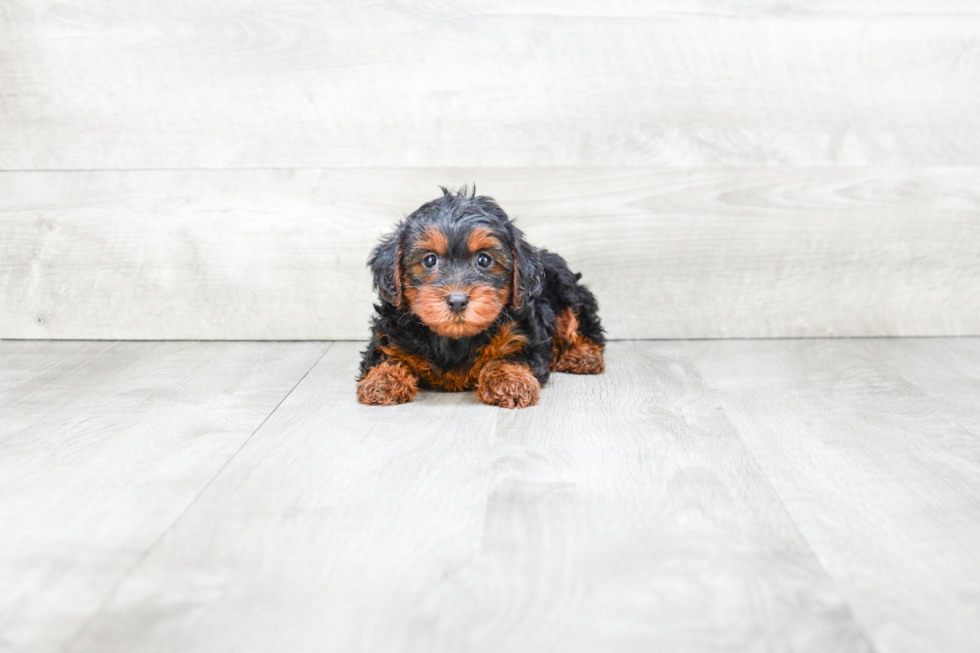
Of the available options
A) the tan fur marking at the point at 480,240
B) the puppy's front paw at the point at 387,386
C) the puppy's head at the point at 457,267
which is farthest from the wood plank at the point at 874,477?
the puppy's front paw at the point at 387,386

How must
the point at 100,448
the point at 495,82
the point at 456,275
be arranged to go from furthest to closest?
the point at 495,82
the point at 456,275
the point at 100,448

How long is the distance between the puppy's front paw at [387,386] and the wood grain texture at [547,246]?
0.88 metres

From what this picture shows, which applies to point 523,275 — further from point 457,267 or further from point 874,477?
point 874,477

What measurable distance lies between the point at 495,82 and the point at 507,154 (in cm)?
30

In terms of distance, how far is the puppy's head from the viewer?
249 cm

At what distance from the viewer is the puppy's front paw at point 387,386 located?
2.63 meters

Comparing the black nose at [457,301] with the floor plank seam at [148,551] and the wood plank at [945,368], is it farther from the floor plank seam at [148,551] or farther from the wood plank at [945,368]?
the wood plank at [945,368]

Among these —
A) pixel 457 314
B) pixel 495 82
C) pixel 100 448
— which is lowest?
pixel 100 448

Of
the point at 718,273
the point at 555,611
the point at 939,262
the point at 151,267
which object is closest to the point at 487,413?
the point at 555,611

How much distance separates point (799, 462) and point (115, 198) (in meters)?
2.91

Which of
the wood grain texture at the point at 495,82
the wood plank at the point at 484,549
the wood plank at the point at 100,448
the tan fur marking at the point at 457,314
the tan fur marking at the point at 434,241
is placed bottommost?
the wood plank at the point at 100,448

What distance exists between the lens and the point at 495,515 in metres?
1.81

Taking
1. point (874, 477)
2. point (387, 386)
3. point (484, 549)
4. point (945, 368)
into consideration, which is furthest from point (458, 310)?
point (945, 368)

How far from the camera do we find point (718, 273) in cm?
350
